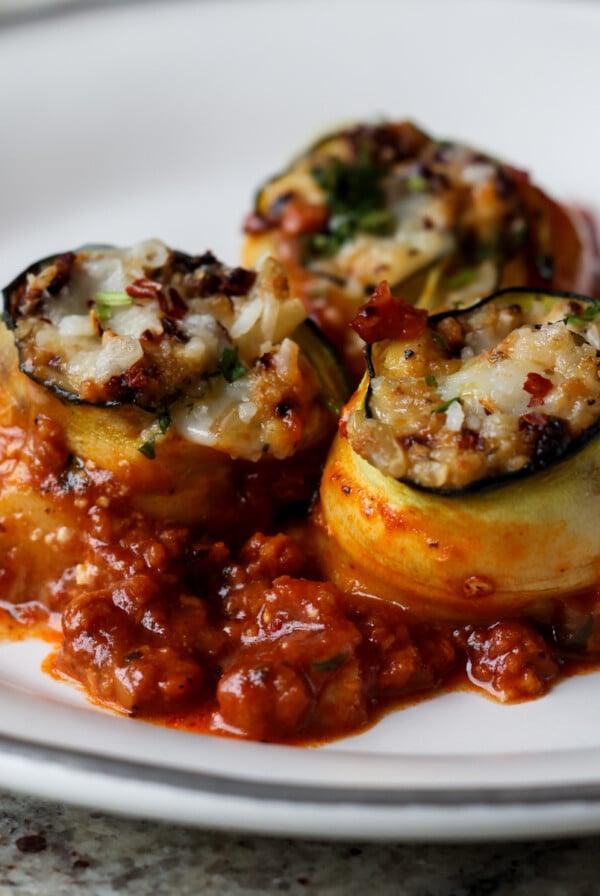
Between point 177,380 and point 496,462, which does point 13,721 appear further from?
point 496,462

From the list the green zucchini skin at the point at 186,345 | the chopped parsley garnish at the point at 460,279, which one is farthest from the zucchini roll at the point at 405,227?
the green zucchini skin at the point at 186,345

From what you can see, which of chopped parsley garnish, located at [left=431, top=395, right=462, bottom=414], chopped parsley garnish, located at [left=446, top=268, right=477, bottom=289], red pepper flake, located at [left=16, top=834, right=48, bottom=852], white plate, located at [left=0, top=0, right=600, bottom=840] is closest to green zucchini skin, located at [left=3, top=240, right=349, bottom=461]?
chopped parsley garnish, located at [left=431, top=395, right=462, bottom=414]

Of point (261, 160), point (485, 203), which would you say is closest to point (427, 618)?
point (485, 203)

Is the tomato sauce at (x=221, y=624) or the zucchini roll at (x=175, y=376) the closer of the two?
the tomato sauce at (x=221, y=624)

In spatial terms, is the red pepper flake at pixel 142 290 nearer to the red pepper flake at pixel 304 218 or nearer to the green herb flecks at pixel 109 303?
the green herb flecks at pixel 109 303

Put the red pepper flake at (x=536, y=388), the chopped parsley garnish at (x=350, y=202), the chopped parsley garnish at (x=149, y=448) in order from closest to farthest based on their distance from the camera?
the red pepper flake at (x=536, y=388) → the chopped parsley garnish at (x=149, y=448) → the chopped parsley garnish at (x=350, y=202)

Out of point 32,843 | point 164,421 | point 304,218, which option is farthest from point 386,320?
point 32,843
